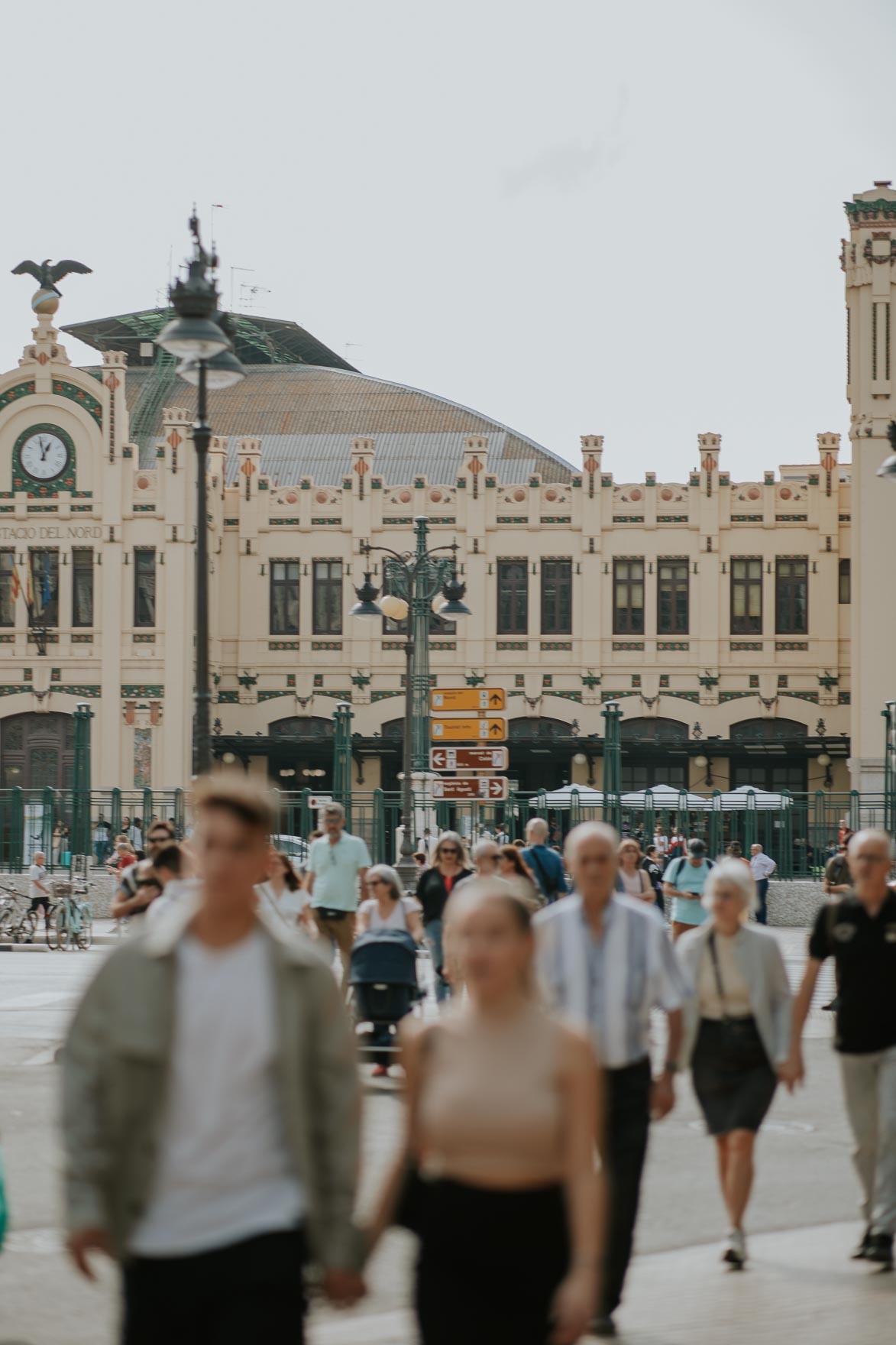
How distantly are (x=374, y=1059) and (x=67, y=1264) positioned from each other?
20.0 feet

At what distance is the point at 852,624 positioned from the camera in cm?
4859

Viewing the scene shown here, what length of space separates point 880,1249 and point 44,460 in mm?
46302

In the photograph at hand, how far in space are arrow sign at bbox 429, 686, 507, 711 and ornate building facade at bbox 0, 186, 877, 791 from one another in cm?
2674

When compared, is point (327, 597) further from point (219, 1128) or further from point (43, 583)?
point (219, 1128)

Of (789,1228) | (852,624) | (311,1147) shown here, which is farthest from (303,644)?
(311,1147)

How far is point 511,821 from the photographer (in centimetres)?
3644

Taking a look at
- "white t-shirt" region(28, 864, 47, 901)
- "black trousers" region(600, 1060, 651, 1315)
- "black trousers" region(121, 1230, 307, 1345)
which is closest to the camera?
"black trousers" region(121, 1230, 307, 1345)

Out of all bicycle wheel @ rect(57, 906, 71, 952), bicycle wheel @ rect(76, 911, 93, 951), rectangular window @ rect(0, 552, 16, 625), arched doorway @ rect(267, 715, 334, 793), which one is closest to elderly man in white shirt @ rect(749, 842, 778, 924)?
bicycle wheel @ rect(76, 911, 93, 951)

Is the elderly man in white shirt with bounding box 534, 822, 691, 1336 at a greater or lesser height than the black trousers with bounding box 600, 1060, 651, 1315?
greater

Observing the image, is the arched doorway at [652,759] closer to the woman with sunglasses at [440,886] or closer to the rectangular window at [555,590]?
the rectangular window at [555,590]

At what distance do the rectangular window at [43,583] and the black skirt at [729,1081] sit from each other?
45360 millimetres

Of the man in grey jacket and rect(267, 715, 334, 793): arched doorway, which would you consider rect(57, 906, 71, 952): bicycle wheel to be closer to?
rect(267, 715, 334, 793): arched doorway

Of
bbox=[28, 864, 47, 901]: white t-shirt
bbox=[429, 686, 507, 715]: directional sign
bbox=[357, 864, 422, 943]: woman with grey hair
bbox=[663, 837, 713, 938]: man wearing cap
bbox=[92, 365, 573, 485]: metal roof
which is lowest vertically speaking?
bbox=[28, 864, 47, 901]: white t-shirt

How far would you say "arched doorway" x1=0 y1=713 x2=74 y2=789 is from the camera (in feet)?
169
